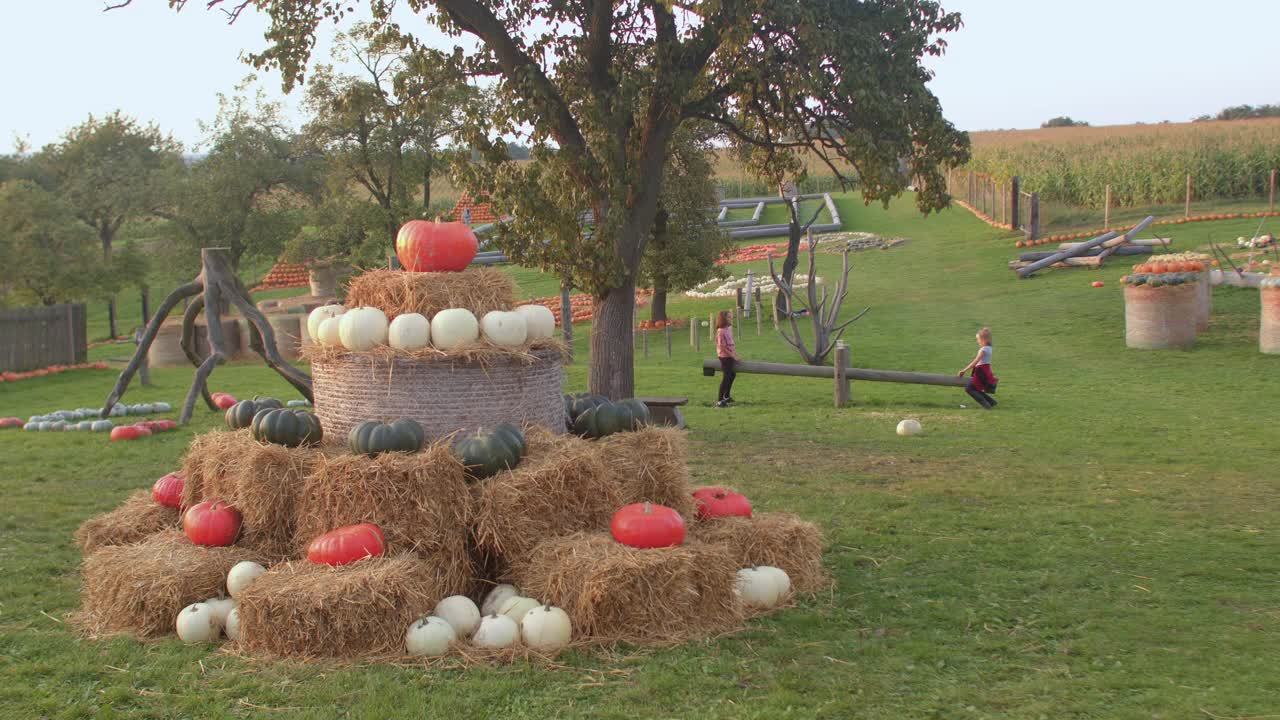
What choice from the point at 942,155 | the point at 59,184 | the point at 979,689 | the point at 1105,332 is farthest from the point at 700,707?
the point at 59,184

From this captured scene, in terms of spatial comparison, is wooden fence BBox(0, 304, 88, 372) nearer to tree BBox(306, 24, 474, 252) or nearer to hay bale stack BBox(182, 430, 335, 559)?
tree BBox(306, 24, 474, 252)

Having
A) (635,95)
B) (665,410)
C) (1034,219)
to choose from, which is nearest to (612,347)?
(665,410)

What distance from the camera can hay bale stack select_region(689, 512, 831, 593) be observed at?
777cm

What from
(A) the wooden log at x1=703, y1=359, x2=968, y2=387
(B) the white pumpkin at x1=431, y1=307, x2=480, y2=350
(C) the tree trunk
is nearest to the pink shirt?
(A) the wooden log at x1=703, y1=359, x2=968, y2=387

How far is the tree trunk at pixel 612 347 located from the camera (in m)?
14.4

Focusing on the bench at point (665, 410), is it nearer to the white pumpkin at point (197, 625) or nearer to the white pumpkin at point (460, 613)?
the white pumpkin at point (460, 613)

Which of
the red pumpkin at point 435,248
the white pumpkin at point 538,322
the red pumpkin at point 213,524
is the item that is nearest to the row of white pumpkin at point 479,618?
the red pumpkin at point 213,524

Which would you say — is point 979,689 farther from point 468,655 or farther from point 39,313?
point 39,313

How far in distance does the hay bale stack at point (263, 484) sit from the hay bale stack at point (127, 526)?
0.88 meters

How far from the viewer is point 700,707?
5.76 meters

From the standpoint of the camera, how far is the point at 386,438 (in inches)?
291

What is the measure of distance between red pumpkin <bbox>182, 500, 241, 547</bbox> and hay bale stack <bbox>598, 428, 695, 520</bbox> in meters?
2.69

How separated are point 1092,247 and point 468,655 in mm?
30159

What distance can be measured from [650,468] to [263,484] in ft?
9.02
